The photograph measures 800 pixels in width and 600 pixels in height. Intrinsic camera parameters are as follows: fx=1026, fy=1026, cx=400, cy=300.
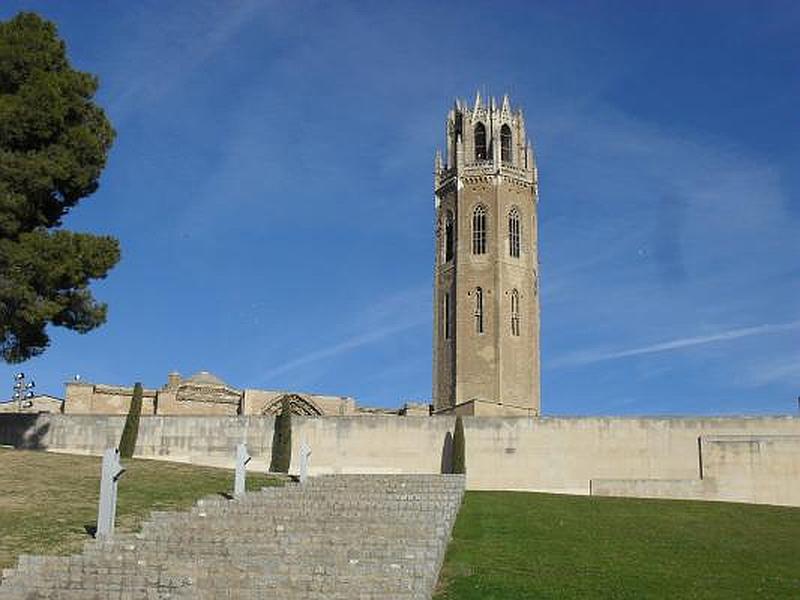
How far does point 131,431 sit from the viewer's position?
3472 centimetres

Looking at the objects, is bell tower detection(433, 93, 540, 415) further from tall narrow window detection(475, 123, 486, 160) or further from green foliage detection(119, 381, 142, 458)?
green foliage detection(119, 381, 142, 458)

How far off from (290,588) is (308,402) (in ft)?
137

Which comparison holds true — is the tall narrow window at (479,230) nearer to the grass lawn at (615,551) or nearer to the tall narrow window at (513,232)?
the tall narrow window at (513,232)

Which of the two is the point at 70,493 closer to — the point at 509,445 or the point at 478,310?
the point at 509,445

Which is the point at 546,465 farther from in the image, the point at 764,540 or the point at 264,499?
the point at 264,499

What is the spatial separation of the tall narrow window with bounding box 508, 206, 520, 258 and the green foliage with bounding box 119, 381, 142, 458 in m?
32.5

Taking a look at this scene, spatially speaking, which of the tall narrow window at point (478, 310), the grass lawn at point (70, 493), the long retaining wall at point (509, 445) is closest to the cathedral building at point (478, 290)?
the tall narrow window at point (478, 310)

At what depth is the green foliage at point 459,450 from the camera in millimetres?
35562

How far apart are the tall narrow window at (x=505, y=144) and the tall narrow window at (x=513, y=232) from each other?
145 inches

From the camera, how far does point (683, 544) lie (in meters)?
20.9

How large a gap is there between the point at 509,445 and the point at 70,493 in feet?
60.5

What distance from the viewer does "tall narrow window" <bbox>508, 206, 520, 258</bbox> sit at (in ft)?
209

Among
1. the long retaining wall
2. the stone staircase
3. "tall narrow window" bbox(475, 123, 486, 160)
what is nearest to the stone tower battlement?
"tall narrow window" bbox(475, 123, 486, 160)

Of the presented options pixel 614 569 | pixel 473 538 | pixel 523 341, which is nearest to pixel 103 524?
pixel 473 538
